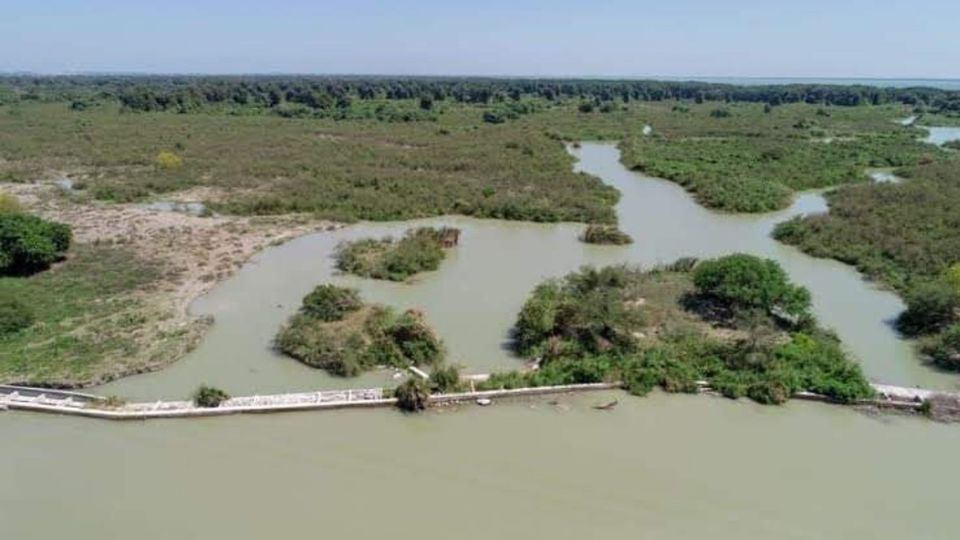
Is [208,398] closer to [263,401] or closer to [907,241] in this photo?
[263,401]

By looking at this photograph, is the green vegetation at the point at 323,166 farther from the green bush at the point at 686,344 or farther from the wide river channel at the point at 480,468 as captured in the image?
the wide river channel at the point at 480,468

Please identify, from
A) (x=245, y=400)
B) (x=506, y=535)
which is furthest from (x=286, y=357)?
(x=506, y=535)

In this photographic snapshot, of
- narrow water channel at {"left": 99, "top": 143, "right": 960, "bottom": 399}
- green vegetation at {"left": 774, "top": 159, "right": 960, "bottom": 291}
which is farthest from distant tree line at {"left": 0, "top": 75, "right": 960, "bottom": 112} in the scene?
green vegetation at {"left": 774, "top": 159, "right": 960, "bottom": 291}

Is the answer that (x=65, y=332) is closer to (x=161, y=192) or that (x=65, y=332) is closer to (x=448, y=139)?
(x=161, y=192)

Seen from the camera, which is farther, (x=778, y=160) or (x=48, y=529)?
(x=778, y=160)

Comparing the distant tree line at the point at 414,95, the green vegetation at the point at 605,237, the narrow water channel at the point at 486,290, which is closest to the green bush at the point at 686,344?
the narrow water channel at the point at 486,290
